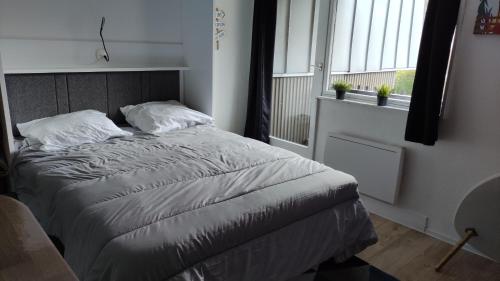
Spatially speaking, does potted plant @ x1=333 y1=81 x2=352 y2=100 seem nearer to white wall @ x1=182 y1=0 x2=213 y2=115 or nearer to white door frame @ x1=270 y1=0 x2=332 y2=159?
white door frame @ x1=270 y1=0 x2=332 y2=159

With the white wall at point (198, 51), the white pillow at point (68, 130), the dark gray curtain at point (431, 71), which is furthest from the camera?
the white wall at point (198, 51)

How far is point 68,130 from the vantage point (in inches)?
98.6

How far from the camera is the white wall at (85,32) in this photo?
8.54ft

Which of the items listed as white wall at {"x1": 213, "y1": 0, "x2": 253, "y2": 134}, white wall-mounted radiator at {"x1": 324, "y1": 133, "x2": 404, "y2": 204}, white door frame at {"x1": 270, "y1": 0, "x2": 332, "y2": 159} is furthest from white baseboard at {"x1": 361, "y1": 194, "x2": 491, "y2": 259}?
white wall at {"x1": 213, "y1": 0, "x2": 253, "y2": 134}

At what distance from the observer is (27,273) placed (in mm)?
675

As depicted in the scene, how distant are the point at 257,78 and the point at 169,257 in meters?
2.45

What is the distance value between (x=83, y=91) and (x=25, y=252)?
2.43m

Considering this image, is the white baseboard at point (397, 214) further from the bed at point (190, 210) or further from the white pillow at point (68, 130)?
the white pillow at point (68, 130)

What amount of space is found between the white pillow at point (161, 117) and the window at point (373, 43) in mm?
1242

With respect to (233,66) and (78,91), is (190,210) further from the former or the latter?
(233,66)

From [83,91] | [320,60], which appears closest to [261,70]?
[320,60]

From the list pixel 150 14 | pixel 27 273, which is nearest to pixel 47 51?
pixel 150 14

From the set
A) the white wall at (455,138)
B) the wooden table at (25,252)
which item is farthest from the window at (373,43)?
the wooden table at (25,252)

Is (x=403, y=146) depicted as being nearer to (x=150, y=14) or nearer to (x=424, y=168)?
(x=424, y=168)
